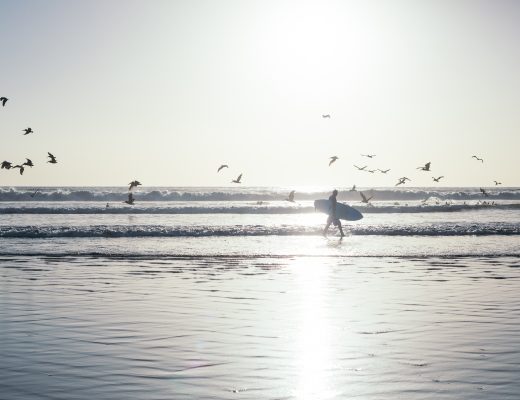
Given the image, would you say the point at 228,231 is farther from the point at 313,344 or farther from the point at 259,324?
the point at 313,344

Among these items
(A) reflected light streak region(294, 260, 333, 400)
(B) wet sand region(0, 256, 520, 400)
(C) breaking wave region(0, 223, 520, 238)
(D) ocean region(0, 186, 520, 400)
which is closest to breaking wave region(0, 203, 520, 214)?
(C) breaking wave region(0, 223, 520, 238)

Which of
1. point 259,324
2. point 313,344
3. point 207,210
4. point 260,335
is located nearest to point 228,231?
point 259,324

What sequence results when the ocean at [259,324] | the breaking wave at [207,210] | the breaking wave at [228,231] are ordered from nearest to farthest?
the ocean at [259,324]
the breaking wave at [228,231]
the breaking wave at [207,210]

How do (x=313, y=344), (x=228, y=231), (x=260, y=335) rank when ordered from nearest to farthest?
(x=313, y=344), (x=260, y=335), (x=228, y=231)

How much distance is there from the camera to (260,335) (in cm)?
1064

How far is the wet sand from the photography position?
7738 mm

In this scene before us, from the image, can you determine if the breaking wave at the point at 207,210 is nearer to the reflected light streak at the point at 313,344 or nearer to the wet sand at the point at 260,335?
the wet sand at the point at 260,335

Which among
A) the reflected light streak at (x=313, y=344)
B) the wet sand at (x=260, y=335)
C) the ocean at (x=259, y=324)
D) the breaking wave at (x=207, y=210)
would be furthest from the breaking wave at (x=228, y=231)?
the breaking wave at (x=207, y=210)

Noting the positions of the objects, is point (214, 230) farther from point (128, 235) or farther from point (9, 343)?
point (9, 343)

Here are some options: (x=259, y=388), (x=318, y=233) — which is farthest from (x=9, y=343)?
(x=318, y=233)

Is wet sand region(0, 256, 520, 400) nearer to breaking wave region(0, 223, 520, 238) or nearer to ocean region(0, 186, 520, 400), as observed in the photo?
ocean region(0, 186, 520, 400)

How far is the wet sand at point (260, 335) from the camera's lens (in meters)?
7.74

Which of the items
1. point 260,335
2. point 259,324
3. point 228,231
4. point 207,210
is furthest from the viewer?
point 207,210

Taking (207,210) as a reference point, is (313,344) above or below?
below
